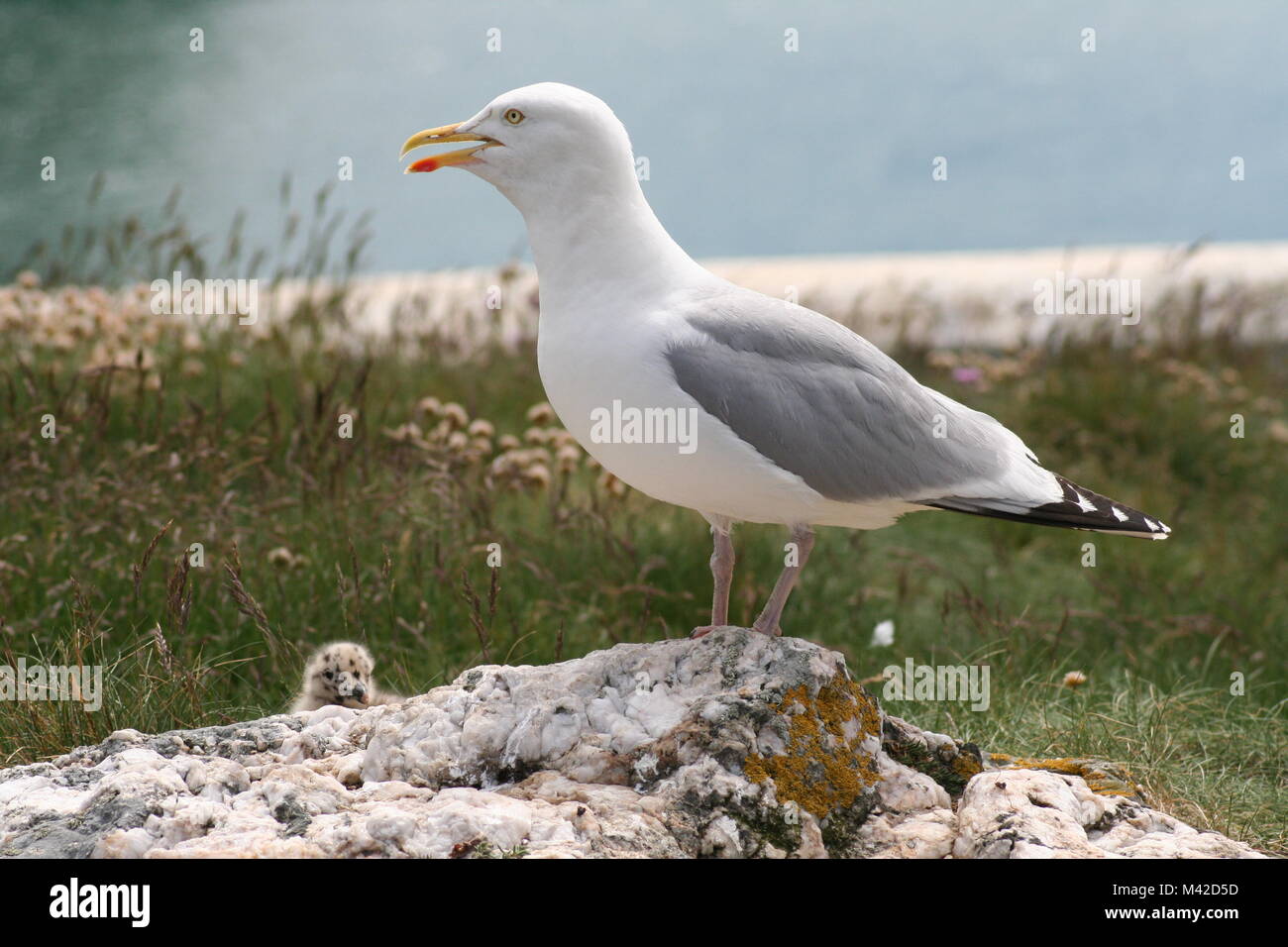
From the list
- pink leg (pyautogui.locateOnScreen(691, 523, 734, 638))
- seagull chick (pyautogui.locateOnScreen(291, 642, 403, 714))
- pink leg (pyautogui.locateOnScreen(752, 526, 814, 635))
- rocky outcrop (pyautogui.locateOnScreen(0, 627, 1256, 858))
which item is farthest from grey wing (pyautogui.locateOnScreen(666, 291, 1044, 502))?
seagull chick (pyautogui.locateOnScreen(291, 642, 403, 714))

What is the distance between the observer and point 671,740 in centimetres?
315

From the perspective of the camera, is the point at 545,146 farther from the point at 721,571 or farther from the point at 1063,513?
the point at 1063,513

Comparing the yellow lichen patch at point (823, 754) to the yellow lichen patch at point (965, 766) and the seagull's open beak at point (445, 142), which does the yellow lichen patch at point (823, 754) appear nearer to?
the yellow lichen patch at point (965, 766)

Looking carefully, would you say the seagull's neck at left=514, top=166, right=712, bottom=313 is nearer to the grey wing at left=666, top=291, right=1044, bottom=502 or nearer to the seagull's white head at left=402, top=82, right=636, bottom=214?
the seagull's white head at left=402, top=82, right=636, bottom=214

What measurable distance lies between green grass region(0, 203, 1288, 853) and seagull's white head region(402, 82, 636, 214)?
1288mm

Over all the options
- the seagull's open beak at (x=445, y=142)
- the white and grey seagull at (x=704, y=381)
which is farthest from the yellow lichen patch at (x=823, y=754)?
the seagull's open beak at (x=445, y=142)

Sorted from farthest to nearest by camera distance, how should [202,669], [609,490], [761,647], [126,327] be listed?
[126,327] < [609,490] < [202,669] < [761,647]

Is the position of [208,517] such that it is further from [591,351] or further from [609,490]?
[591,351]

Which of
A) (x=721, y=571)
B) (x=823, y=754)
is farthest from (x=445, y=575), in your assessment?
(x=823, y=754)

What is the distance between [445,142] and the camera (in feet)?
12.8

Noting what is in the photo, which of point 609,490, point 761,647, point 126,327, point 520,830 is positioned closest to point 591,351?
point 761,647

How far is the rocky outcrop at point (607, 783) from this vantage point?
2.90m

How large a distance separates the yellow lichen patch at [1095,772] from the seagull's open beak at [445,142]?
226cm

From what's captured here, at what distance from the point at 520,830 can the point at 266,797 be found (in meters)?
0.64
